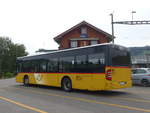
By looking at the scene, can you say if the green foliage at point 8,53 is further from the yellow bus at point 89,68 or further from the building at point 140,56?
the yellow bus at point 89,68

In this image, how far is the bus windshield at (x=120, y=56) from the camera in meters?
12.1

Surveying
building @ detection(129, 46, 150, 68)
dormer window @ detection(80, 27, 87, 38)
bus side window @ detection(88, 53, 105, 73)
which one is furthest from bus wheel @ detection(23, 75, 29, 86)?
building @ detection(129, 46, 150, 68)

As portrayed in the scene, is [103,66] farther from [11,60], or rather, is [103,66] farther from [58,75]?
[11,60]

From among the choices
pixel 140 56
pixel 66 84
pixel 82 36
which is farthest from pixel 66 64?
pixel 140 56

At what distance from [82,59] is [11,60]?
Answer: 3100 inches

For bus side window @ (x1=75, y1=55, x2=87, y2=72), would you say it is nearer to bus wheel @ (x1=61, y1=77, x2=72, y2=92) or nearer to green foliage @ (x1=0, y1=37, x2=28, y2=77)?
bus wheel @ (x1=61, y1=77, x2=72, y2=92)

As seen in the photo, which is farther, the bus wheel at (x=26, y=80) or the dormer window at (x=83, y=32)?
the dormer window at (x=83, y=32)

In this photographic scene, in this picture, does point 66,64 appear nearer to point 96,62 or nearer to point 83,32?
point 96,62

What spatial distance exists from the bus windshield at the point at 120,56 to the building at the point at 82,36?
23.2 meters

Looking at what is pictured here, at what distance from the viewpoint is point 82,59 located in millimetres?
13227

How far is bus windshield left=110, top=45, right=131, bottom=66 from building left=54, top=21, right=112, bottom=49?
23.2m

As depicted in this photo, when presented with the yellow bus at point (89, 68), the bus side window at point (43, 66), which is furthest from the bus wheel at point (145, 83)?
the bus side window at point (43, 66)

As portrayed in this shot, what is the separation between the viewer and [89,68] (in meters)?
12.7

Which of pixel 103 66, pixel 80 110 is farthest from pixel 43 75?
pixel 80 110
